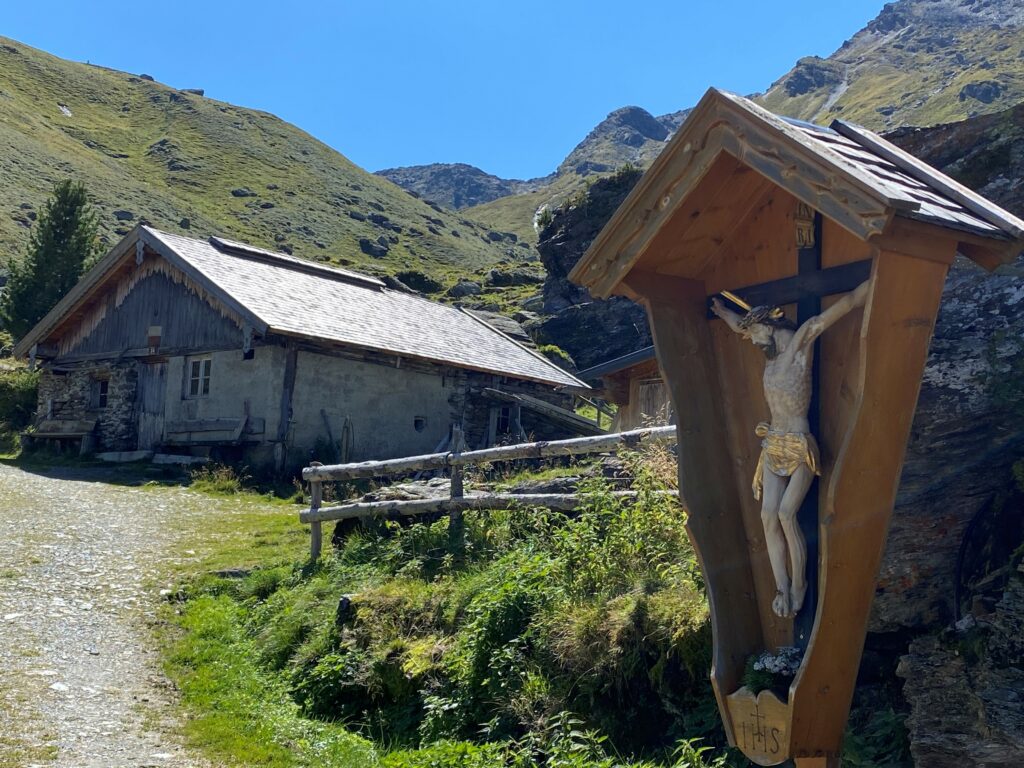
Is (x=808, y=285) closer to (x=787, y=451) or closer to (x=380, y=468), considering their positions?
(x=787, y=451)

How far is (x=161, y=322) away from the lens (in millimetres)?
22375

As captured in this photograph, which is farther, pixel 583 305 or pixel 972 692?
pixel 583 305

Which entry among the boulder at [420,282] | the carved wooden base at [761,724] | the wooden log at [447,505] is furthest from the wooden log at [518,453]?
the boulder at [420,282]

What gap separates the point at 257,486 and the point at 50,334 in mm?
9937

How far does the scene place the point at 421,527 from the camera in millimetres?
9609

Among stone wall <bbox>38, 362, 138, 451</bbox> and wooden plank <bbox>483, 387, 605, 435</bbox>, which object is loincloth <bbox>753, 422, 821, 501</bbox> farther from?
stone wall <bbox>38, 362, 138, 451</bbox>

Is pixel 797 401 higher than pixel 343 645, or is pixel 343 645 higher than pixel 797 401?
pixel 797 401

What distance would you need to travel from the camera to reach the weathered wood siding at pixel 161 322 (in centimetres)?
2108

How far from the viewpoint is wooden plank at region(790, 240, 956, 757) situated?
3.46 meters

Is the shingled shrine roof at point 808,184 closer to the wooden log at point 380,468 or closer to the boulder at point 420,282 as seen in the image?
the wooden log at point 380,468

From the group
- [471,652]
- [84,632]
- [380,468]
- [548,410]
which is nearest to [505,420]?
[548,410]

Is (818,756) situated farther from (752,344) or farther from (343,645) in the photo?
(343,645)

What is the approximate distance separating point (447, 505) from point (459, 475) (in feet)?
1.12

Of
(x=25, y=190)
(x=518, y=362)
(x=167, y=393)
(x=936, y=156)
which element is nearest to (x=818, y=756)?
(x=936, y=156)
